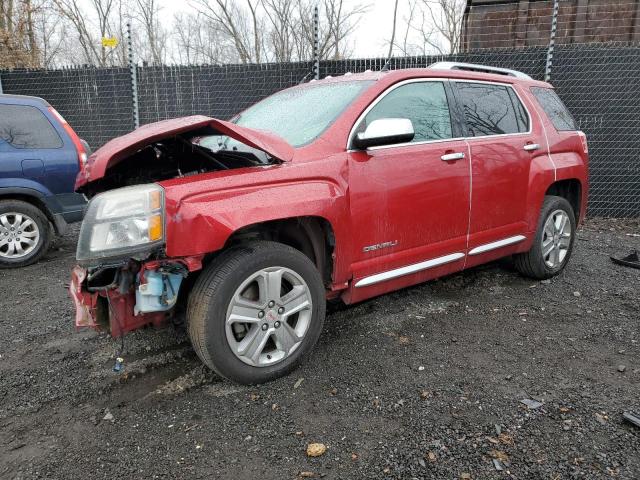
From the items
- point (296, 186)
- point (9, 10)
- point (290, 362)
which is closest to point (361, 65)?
point (296, 186)

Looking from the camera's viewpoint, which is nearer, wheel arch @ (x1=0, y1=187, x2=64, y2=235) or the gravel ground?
the gravel ground

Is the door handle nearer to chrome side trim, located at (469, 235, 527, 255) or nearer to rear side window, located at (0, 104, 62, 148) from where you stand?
chrome side trim, located at (469, 235, 527, 255)

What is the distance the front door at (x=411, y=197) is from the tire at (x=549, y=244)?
3.46 ft

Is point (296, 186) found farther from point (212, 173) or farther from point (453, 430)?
point (453, 430)

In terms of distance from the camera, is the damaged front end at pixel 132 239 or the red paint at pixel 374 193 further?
the red paint at pixel 374 193

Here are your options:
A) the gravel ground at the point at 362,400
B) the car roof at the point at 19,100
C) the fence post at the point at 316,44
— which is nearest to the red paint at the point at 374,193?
the gravel ground at the point at 362,400

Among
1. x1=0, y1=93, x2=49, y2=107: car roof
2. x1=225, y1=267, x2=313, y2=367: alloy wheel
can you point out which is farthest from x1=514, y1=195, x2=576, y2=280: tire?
x1=0, y1=93, x2=49, y2=107: car roof

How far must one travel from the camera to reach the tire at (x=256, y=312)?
2.39 metres

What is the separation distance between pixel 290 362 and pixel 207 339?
1.80ft

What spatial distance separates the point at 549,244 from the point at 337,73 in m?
4.77

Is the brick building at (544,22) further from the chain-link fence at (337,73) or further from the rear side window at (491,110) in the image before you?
the rear side window at (491,110)

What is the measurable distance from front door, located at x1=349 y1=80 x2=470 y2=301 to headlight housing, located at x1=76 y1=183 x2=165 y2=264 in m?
1.15

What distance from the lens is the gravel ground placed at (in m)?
2.03

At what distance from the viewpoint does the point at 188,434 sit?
7.30 ft
